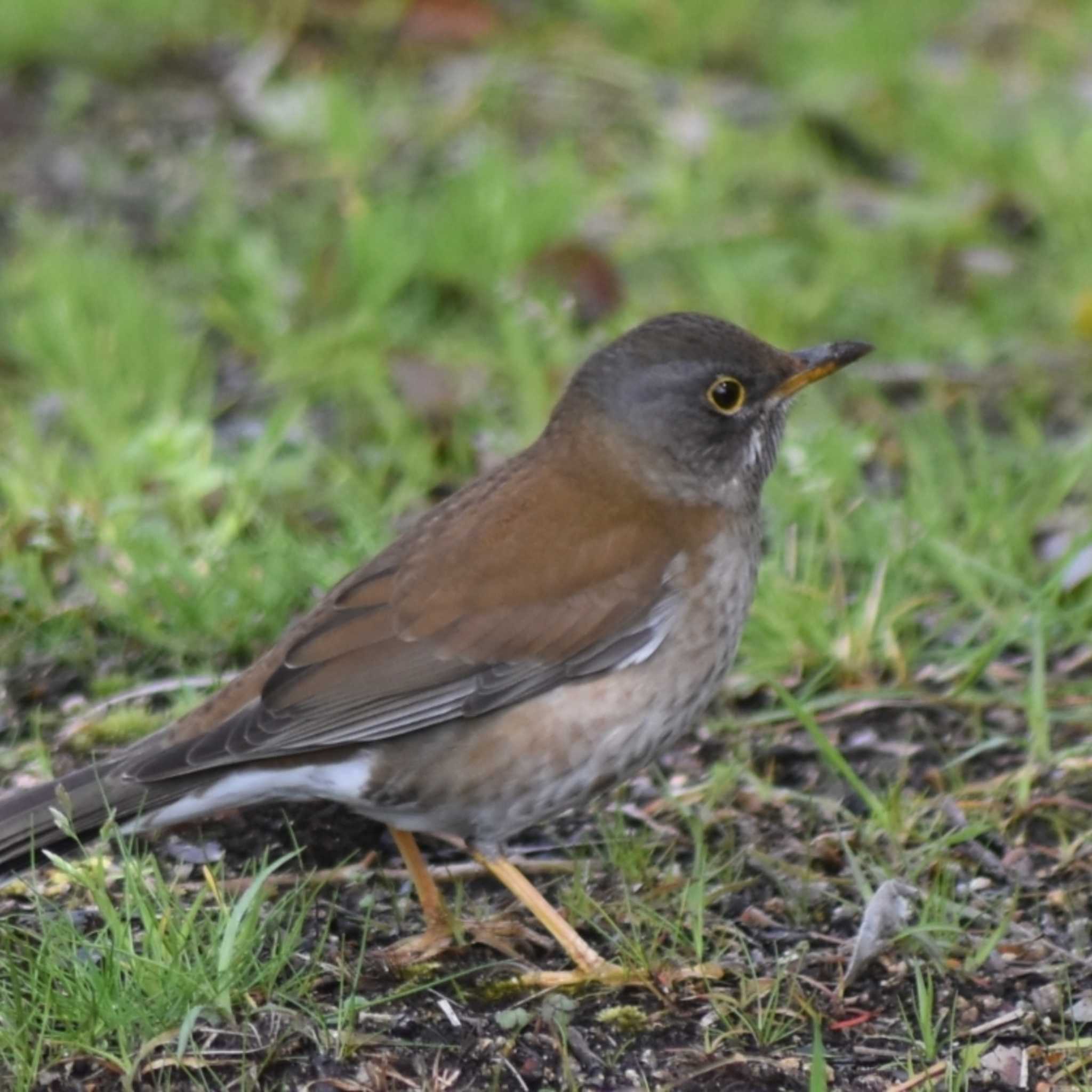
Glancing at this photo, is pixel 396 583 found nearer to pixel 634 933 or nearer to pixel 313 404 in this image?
pixel 634 933

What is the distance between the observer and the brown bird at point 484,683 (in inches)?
188

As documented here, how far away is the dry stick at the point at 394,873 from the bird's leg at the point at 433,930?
97 millimetres

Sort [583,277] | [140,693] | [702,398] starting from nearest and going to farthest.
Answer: [702,398] → [140,693] → [583,277]

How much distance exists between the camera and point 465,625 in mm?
4965

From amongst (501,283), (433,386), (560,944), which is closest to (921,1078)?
(560,944)

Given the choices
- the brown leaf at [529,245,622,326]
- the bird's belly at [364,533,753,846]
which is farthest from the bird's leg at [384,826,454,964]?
the brown leaf at [529,245,622,326]

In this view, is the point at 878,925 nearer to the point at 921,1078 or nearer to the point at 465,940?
the point at 921,1078

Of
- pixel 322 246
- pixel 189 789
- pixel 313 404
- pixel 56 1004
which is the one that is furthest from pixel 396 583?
pixel 322 246

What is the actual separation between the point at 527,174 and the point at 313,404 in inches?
79.7

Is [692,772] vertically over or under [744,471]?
under

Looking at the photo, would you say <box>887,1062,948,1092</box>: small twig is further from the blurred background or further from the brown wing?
the blurred background

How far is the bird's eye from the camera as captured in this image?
5.39 meters

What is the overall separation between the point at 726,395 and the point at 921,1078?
1946mm

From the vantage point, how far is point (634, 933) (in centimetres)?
471
